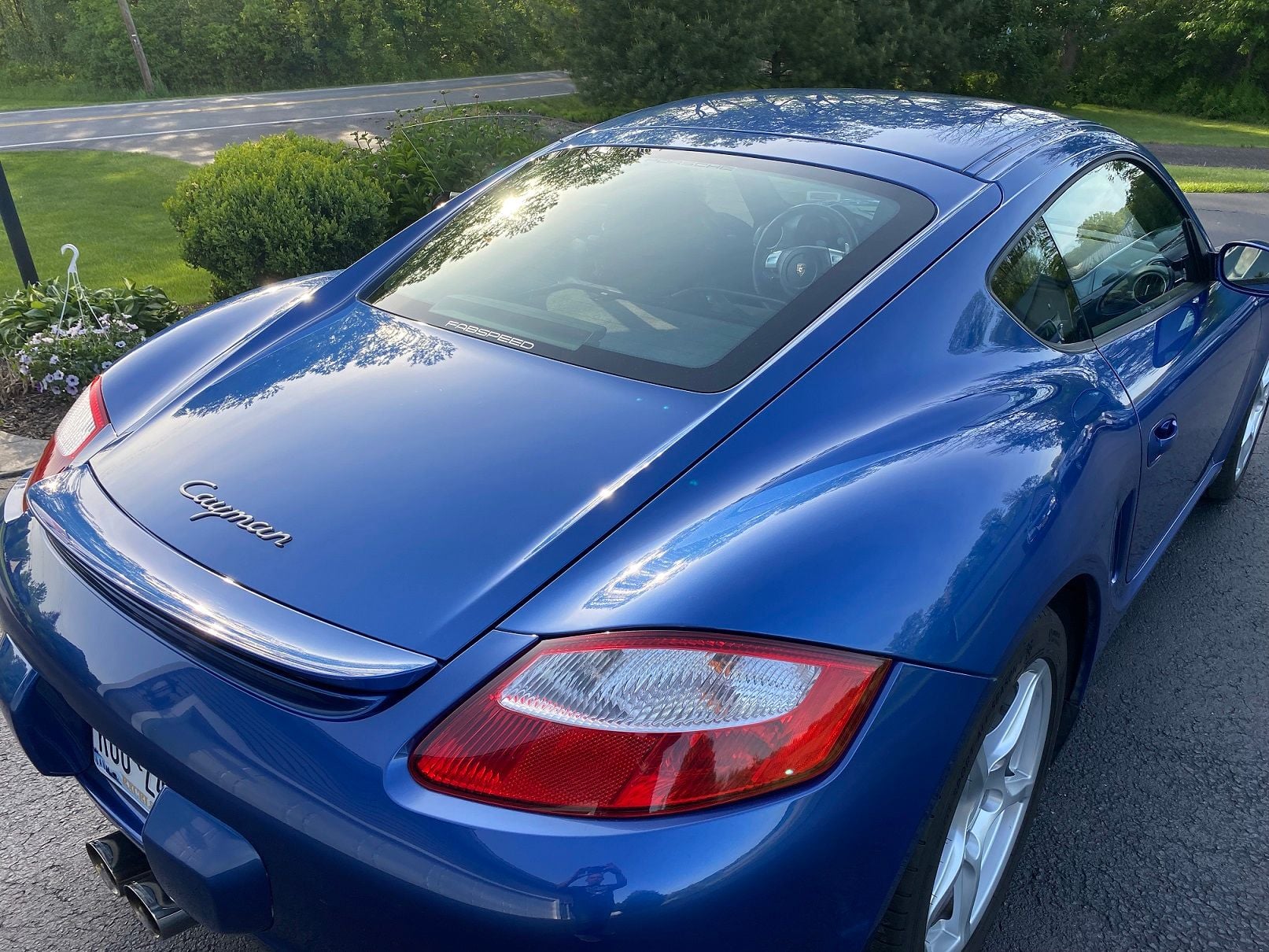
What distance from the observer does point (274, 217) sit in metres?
6.05

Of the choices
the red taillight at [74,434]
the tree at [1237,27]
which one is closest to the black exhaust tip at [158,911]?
the red taillight at [74,434]

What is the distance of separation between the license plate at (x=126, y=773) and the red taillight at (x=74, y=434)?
2.04ft

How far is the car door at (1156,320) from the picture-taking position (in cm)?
232

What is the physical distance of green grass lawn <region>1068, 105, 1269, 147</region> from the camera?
22.5 metres

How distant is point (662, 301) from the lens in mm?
2164

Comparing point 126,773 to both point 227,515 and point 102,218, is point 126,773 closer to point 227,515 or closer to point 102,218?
point 227,515

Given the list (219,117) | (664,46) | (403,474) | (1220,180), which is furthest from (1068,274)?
(219,117)

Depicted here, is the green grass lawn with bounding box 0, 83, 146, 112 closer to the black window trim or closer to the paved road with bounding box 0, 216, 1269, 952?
the paved road with bounding box 0, 216, 1269, 952

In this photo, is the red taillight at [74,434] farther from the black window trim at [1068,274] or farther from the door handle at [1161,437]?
the door handle at [1161,437]

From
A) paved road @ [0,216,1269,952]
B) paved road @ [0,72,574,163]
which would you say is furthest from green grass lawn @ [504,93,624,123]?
paved road @ [0,216,1269,952]

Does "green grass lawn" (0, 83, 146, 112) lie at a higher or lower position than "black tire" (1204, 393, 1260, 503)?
higher

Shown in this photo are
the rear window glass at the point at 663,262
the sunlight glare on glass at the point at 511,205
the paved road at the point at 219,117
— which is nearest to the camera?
the rear window glass at the point at 663,262

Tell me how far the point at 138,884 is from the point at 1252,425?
4.08m

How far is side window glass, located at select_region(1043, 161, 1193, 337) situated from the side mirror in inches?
3.5
